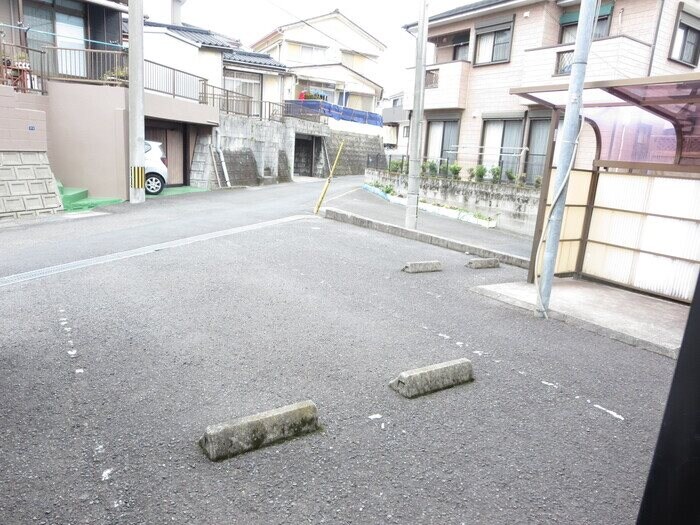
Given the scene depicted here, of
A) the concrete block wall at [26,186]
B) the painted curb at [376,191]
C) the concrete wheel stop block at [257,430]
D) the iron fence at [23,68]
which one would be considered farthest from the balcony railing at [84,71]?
the concrete wheel stop block at [257,430]

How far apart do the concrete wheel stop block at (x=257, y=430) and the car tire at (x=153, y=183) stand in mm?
15151

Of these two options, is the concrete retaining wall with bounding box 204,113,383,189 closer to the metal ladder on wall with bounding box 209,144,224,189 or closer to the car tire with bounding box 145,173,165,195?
the metal ladder on wall with bounding box 209,144,224,189

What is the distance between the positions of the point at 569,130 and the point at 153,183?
14.3m

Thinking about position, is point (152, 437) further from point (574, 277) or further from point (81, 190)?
point (81, 190)

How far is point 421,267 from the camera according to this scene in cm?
827

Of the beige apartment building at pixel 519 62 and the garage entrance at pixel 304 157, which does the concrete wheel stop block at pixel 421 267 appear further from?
the garage entrance at pixel 304 157

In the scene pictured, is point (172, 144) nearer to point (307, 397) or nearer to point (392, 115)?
point (307, 397)

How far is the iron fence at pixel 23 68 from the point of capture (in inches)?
508

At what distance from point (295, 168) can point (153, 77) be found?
14.0 metres

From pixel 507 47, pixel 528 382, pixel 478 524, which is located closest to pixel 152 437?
pixel 478 524

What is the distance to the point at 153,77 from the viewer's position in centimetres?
1683

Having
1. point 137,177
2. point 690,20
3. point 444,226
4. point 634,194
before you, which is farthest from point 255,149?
point 634,194

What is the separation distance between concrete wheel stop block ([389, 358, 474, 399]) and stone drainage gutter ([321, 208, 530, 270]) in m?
5.53

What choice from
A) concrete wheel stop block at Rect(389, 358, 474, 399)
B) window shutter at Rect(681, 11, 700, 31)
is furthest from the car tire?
window shutter at Rect(681, 11, 700, 31)
